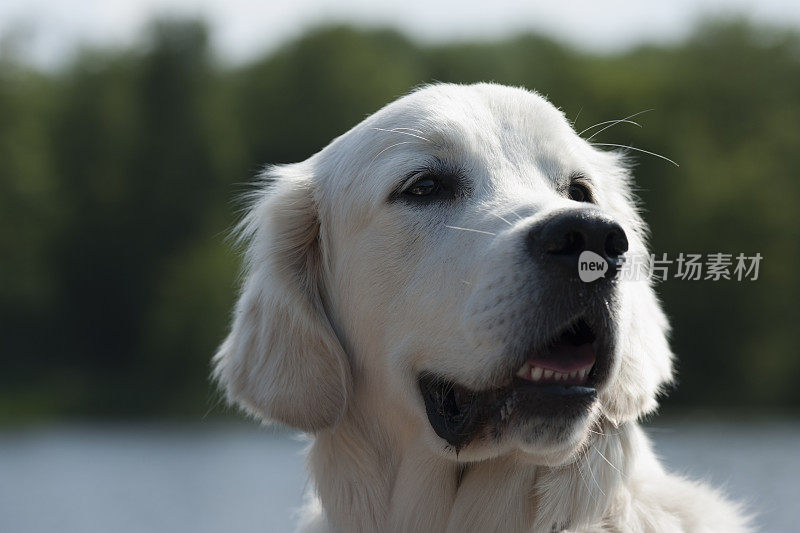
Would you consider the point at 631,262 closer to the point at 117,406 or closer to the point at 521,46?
the point at 117,406

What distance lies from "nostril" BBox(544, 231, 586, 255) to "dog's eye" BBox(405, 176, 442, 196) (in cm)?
76

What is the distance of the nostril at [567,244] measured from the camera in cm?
303

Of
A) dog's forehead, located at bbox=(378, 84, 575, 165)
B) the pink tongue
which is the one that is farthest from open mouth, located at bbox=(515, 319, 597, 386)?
dog's forehead, located at bbox=(378, 84, 575, 165)

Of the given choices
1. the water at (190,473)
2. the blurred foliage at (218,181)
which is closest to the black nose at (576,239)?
the water at (190,473)

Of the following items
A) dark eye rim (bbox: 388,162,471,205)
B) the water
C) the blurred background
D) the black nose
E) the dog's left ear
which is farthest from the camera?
the blurred background

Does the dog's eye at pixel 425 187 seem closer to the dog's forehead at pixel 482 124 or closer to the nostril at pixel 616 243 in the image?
the dog's forehead at pixel 482 124

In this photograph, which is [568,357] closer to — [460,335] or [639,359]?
[460,335]

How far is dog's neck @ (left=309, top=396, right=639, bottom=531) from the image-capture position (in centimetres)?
350

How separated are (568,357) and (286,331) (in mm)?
1205

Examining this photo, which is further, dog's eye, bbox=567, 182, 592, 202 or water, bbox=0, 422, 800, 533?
water, bbox=0, 422, 800, 533

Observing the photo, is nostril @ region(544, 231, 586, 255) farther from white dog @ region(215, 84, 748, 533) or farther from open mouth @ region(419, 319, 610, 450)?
open mouth @ region(419, 319, 610, 450)

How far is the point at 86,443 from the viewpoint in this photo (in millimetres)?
21203

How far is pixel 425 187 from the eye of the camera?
148 inches

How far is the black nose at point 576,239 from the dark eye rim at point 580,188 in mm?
800
